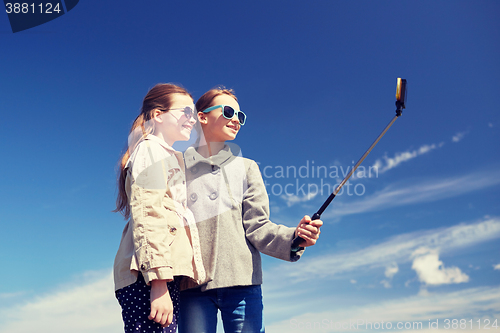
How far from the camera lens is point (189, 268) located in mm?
3307

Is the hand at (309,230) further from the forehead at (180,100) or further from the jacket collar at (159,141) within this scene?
the forehead at (180,100)

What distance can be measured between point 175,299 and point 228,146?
6.30 ft

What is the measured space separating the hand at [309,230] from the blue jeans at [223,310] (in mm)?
Answer: 758

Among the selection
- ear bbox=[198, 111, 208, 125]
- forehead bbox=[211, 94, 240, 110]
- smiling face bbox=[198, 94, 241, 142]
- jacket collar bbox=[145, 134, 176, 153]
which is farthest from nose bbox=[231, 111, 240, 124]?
jacket collar bbox=[145, 134, 176, 153]

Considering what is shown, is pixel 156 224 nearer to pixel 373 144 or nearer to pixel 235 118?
pixel 235 118

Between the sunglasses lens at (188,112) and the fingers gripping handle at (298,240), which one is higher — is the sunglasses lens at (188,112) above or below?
above

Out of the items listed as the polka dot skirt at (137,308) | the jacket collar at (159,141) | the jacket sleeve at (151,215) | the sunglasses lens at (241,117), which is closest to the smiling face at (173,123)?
the jacket collar at (159,141)

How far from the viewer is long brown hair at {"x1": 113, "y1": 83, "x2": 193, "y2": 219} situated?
3.61m

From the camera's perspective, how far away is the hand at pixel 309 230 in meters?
3.65

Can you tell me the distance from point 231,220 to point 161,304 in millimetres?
1312

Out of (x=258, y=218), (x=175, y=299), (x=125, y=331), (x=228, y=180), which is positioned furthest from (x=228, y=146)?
(x=125, y=331)

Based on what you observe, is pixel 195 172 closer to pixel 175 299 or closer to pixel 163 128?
pixel 163 128

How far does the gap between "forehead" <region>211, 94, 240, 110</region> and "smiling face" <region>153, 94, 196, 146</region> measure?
65 centimetres

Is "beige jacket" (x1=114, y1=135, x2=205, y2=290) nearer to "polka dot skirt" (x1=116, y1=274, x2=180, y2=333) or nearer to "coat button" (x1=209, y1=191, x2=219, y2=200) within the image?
"polka dot skirt" (x1=116, y1=274, x2=180, y2=333)
